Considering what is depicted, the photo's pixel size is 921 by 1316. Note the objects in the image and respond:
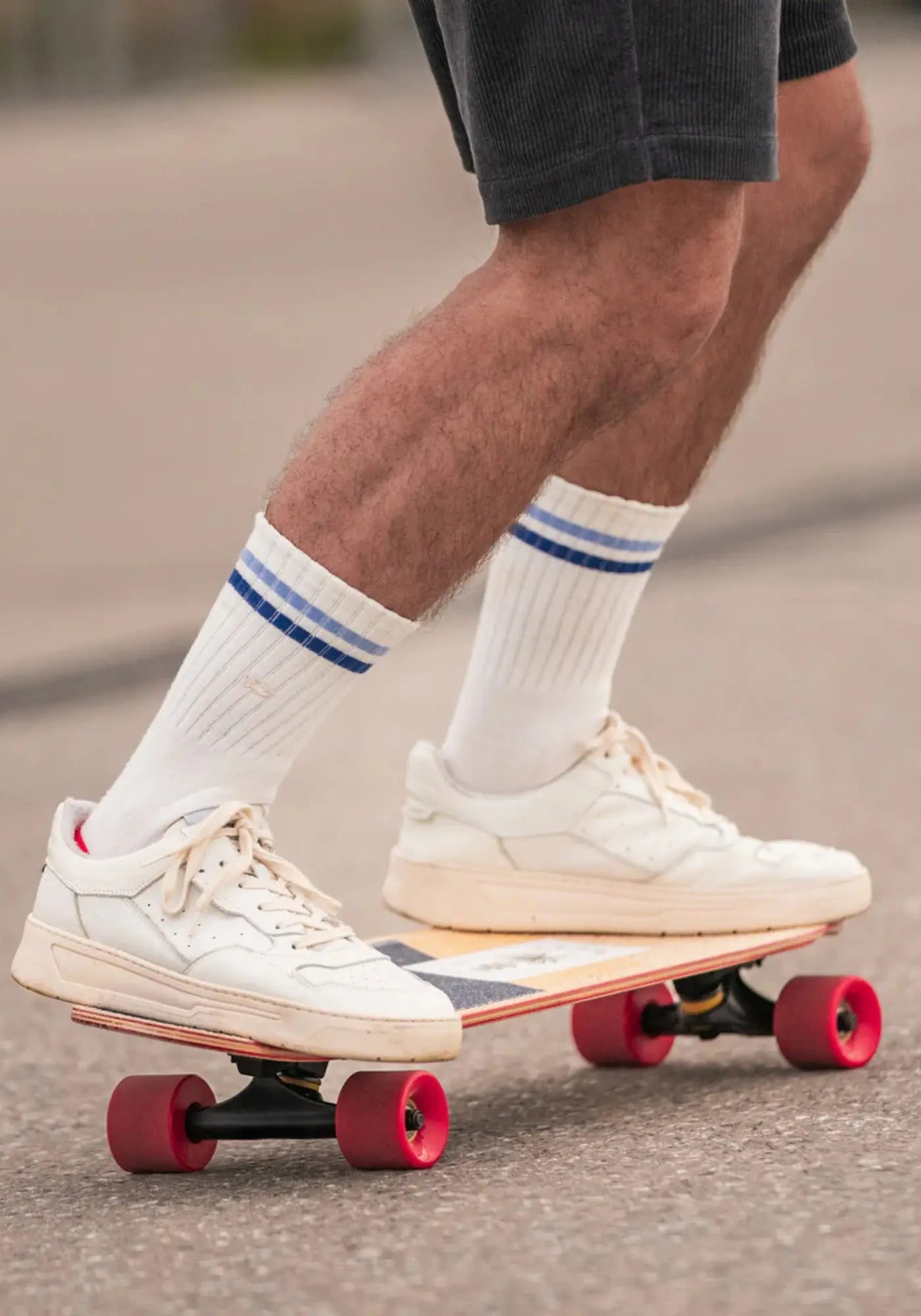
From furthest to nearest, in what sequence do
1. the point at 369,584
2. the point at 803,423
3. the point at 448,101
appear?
1. the point at 803,423
2. the point at 448,101
3. the point at 369,584

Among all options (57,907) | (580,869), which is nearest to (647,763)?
(580,869)

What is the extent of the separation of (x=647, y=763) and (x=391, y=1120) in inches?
25.7

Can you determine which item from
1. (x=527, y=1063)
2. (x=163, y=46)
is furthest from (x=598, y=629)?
(x=163, y=46)

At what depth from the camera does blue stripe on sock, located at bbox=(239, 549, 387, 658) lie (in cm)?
189

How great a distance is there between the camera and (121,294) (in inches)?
428

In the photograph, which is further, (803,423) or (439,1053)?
(803,423)

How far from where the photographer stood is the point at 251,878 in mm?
1924

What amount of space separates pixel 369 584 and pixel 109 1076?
31.2 inches

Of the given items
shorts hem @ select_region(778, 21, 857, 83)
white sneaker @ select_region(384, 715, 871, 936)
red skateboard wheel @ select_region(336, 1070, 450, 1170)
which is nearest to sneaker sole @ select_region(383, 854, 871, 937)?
white sneaker @ select_region(384, 715, 871, 936)

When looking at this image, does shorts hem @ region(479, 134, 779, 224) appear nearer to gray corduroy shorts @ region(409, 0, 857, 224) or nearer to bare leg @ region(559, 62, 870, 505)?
gray corduroy shorts @ region(409, 0, 857, 224)

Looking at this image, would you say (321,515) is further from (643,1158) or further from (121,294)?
(121,294)

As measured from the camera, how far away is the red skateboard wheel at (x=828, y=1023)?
88.4 inches

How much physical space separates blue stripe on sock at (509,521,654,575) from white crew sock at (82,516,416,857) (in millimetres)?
433

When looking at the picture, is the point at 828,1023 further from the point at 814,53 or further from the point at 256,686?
the point at 814,53
